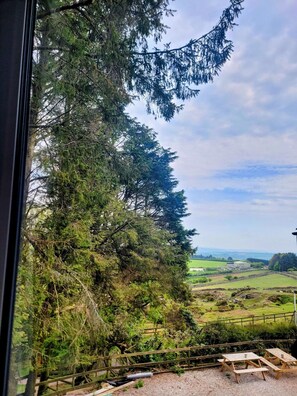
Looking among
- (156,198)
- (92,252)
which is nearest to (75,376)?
(92,252)

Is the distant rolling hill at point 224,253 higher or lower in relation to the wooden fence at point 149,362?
higher

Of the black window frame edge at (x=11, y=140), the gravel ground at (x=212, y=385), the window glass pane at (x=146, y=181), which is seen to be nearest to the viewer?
the black window frame edge at (x=11, y=140)

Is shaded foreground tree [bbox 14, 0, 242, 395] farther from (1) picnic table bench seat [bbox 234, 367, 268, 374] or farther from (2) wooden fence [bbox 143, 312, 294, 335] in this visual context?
(1) picnic table bench seat [bbox 234, 367, 268, 374]

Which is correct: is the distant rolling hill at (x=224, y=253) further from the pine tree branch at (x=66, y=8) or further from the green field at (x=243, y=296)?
the pine tree branch at (x=66, y=8)

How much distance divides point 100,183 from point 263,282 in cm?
63

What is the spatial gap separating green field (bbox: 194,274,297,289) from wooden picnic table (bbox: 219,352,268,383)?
19 cm

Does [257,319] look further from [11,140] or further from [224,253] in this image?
[11,140]

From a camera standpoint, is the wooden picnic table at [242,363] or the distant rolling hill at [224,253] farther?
the distant rolling hill at [224,253]

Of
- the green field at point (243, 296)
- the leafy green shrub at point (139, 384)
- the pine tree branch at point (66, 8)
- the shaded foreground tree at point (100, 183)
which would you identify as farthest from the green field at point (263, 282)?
the pine tree branch at point (66, 8)

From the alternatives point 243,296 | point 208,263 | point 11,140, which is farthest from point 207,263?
point 11,140

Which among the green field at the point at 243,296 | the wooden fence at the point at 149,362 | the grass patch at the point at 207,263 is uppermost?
the grass patch at the point at 207,263

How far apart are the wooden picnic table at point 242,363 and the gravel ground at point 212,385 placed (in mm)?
13

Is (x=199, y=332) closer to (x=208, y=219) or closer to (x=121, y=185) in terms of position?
(x=208, y=219)

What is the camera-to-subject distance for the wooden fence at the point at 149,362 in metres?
0.84
